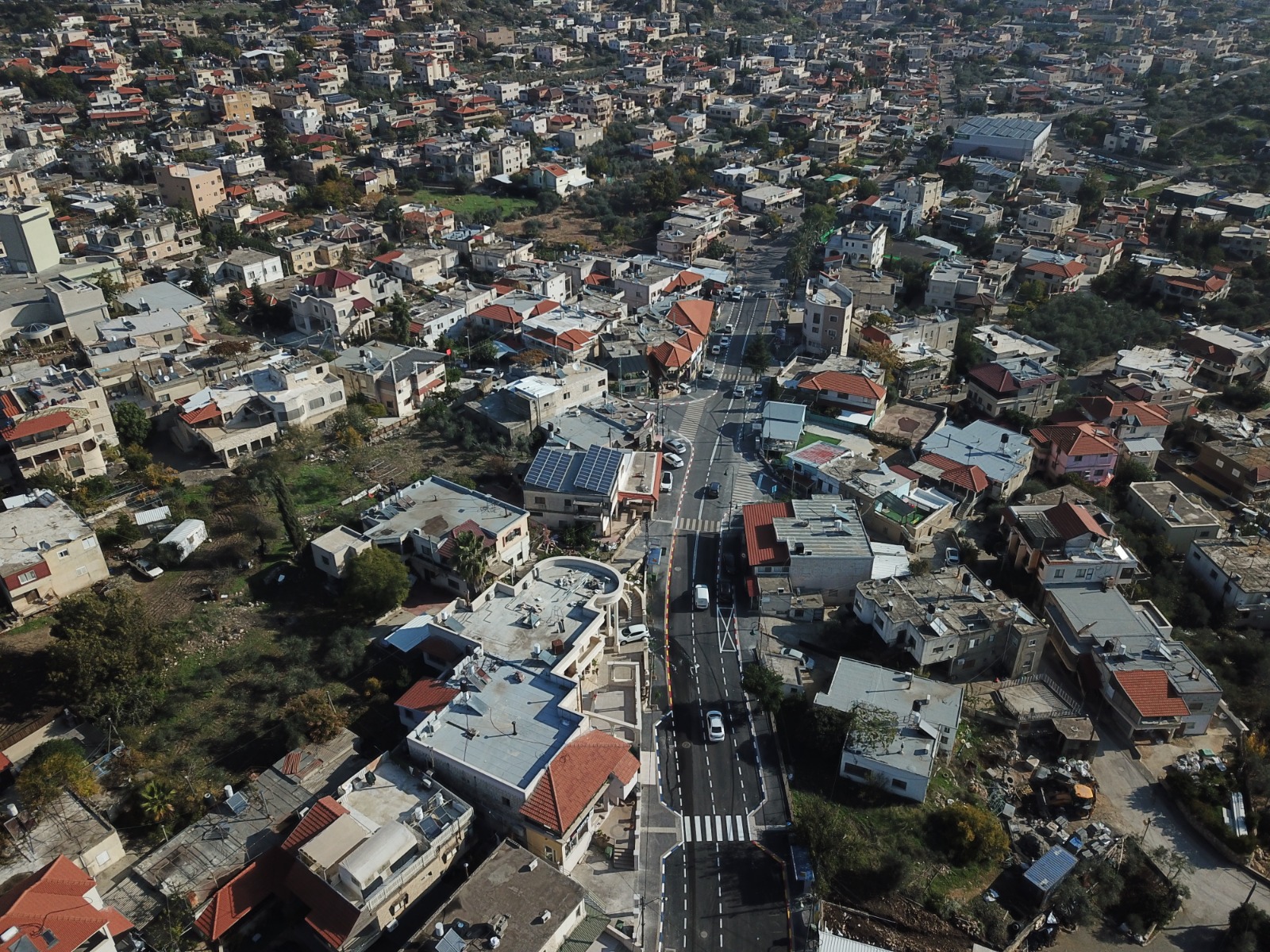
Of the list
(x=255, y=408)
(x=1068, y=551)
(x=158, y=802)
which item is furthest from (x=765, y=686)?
(x=255, y=408)

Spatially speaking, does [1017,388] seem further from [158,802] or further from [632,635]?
[158,802]

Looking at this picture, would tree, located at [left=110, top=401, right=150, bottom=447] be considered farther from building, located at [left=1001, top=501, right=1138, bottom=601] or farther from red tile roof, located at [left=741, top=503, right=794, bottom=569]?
building, located at [left=1001, top=501, right=1138, bottom=601]

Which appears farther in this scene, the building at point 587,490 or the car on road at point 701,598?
the building at point 587,490

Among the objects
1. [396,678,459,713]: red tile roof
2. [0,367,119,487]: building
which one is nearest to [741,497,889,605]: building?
[396,678,459,713]: red tile roof

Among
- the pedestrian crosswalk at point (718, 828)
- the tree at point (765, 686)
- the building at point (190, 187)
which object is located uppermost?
the building at point (190, 187)

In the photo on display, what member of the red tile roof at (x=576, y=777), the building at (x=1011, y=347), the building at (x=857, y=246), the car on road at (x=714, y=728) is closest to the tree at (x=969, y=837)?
the car on road at (x=714, y=728)

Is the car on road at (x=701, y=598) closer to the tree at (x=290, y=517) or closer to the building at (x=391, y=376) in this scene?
the tree at (x=290, y=517)
